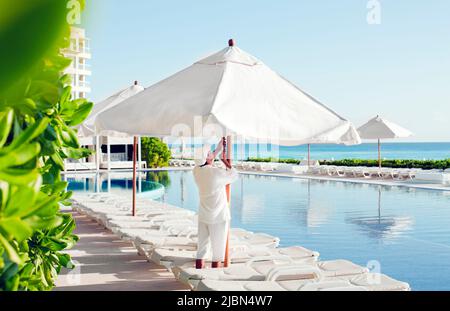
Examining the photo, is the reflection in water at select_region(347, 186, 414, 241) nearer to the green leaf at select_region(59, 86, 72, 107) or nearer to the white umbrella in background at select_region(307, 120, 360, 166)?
the white umbrella in background at select_region(307, 120, 360, 166)

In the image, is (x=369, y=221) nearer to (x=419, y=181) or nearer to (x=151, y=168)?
(x=419, y=181)

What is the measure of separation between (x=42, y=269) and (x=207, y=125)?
3.70 meters

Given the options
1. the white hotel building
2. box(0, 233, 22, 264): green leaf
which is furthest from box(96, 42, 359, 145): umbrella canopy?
the white hotel building

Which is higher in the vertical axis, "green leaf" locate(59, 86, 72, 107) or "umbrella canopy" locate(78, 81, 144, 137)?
"umbrella canopy" locate(78, 81, 144, 137)

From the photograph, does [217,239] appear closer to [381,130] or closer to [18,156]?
[18,156]

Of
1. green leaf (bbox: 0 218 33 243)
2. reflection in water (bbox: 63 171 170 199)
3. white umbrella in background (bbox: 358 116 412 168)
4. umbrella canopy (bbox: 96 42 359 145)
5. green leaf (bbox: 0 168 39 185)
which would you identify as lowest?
reflection in water (bbox: 63 171 170 199)

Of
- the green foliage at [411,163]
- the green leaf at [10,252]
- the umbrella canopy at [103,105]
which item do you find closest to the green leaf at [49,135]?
the green leaf at [10,252]

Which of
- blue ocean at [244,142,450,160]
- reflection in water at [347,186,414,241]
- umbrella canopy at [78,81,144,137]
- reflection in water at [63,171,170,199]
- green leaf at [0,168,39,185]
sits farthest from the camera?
blue ocean at [244,142,450,160]

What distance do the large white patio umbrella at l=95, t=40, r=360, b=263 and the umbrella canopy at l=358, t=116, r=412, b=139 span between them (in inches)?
816

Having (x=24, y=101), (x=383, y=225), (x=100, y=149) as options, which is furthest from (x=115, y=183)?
(x=24, y=101)

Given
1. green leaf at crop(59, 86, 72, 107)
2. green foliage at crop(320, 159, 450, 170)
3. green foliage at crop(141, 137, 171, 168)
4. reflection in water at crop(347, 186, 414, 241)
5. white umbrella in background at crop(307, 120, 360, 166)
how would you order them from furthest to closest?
green foliage at crop(141, 137, 171, 168) < green foliage at crop(320, 159, 450, 170) < reflection in water at crop(347, 186, 414, 241) < white umbrella in background at crop(307, 120, 360, 166) < green leaf at crop(59, 86, 72, 107)

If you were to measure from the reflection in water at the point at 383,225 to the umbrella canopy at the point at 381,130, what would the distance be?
12.1m

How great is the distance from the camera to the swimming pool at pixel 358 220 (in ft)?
30.9

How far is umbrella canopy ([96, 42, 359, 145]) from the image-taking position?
5965mm
